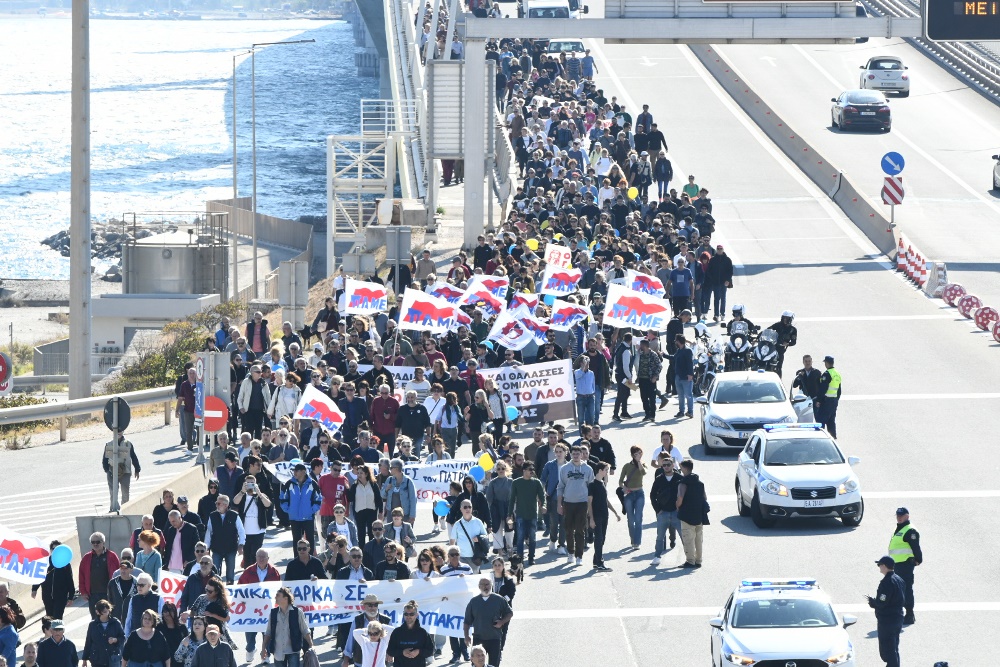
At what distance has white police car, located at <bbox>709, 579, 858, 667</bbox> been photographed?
50.0 ft

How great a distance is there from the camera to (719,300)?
1348 inches

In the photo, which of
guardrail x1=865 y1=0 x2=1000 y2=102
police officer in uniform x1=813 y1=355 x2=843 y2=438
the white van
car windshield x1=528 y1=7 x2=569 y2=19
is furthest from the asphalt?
the white van

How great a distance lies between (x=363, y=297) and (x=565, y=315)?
3.41 meters

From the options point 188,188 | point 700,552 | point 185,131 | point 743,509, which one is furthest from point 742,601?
point 185,131

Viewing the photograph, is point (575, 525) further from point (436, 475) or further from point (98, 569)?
point (98, 569)

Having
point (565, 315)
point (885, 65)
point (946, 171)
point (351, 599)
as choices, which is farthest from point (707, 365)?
point (885, 65)

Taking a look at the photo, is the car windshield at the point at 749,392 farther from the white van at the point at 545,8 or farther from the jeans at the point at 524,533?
the white van at the point at 545,8

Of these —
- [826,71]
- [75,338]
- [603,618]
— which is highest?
[826,71]

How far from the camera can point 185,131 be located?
7687 inches

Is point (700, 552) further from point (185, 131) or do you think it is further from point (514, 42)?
point (185, 131)

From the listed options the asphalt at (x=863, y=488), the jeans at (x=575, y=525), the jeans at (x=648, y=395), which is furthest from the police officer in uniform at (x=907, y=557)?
the jeans at (x=648, y=395)

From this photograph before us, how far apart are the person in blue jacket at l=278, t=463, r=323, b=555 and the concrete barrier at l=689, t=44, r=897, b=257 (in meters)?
24.5

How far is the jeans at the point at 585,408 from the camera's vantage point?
26.7m

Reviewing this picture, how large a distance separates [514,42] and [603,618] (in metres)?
46.0
